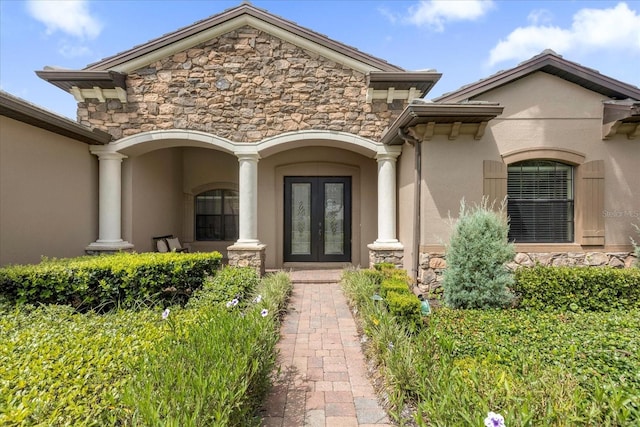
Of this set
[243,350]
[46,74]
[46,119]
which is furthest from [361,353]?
[46,74]

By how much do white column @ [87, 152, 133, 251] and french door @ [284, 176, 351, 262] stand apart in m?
4.33

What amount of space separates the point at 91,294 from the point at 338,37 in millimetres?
7475

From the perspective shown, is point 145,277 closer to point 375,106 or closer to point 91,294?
point 91,294

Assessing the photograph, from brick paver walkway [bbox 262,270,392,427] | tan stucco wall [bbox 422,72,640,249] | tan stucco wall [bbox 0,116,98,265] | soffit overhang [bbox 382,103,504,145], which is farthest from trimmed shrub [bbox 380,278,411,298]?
tan stucco wall [bbox 0,116,98,265]

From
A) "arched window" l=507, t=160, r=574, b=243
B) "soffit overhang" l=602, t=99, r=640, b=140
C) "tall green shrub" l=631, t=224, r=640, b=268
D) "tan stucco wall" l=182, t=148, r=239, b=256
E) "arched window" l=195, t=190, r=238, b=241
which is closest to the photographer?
"soffit overhang" l=602, t=99, r=640, b=140

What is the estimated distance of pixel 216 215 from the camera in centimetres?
1141

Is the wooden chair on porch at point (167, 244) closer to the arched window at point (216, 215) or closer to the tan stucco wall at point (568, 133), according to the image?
the arched window at point (216, 215)

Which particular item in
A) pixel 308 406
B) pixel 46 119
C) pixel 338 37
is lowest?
pixel 308 406

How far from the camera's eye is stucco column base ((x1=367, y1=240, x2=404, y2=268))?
8.18 metres

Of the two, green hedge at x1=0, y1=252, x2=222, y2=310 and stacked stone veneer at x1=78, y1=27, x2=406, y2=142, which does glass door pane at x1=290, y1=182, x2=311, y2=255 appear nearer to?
stacked stone veneer at x1=78, y1=27, x2=406, y2=142

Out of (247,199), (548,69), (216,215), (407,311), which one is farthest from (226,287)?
(548,69)

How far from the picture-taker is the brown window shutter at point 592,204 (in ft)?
22.4

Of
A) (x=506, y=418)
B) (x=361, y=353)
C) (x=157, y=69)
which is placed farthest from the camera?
(x=157, y=69)

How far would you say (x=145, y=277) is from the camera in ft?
19.3
